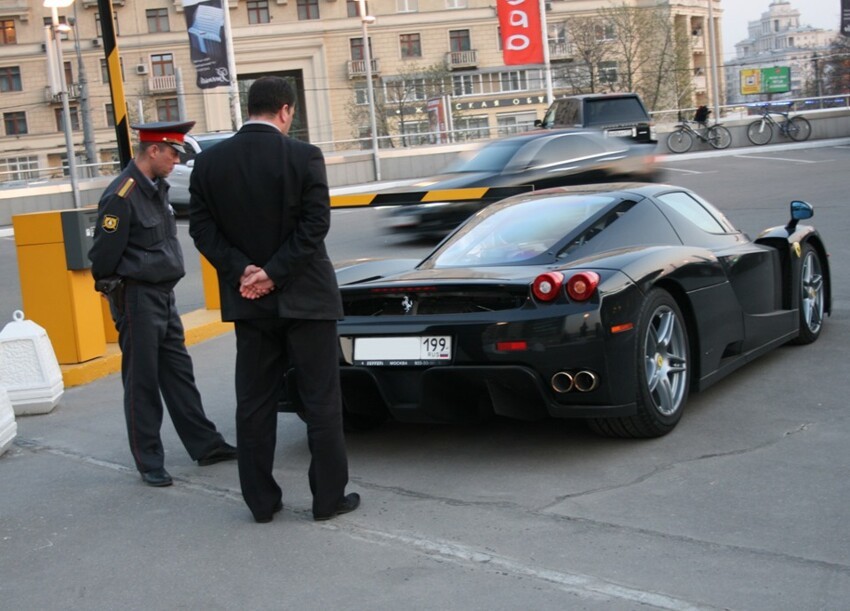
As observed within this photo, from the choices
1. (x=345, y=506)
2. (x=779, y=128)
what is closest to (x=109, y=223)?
(x=345, y=506)

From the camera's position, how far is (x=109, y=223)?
5203 mm

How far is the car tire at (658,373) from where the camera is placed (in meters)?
5.11

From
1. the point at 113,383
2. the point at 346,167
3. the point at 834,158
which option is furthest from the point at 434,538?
the point at 346,167

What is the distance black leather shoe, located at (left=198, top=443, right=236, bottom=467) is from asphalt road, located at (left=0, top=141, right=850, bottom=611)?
0.08m

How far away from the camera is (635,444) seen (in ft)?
17.3

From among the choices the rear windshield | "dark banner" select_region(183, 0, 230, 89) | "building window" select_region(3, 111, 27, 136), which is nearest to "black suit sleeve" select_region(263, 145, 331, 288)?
the rear windshield

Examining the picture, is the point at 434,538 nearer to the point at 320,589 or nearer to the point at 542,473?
the point at 320,589

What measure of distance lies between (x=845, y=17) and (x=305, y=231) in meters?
33.5

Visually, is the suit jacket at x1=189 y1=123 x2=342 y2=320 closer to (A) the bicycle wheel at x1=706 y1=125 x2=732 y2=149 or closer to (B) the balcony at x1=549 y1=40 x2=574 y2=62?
(A) the bicycle wheel at x1=706 y1=125 x2=732 y2=149

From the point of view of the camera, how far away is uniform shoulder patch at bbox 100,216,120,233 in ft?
17.0

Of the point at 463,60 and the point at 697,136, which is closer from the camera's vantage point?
the point at 697,136

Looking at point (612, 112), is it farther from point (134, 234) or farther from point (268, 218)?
point (268, 218)

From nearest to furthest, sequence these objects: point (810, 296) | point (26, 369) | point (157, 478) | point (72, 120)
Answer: point (157, 478) → point (26, 369) → point (810, 296) → point (72, 120)

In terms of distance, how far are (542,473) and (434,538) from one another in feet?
3.01
